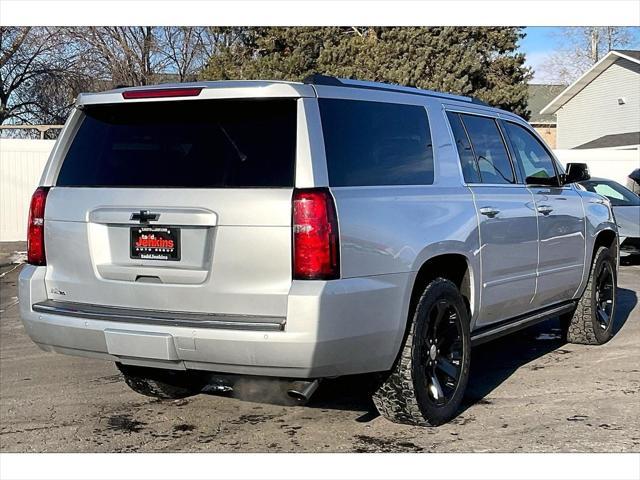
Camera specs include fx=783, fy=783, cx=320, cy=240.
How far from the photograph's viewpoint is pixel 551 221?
6188 mm

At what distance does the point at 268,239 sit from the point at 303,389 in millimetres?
836

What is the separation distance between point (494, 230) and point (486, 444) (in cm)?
149

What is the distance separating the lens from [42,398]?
19.2ft

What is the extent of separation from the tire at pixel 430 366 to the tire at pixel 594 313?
8.15 ft

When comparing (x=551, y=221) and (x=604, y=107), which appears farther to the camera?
(x=604, y=107)

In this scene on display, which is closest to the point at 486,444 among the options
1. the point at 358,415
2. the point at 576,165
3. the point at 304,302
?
the point at 358,415

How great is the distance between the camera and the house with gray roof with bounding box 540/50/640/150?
30.7 meters

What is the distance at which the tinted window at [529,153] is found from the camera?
6.14 meters

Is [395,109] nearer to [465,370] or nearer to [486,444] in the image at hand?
[465,370]

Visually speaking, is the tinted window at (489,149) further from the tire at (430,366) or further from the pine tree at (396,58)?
the pine tree at (396,58)

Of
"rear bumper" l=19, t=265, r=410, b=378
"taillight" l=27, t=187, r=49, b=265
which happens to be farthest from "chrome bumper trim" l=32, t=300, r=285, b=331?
"taillight" l=27, t=187, r=49, b=265

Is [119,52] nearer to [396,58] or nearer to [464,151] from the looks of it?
[396,58]

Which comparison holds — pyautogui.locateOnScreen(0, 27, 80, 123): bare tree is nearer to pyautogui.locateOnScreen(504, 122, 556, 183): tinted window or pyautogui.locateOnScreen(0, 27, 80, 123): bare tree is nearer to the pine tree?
the pine tree

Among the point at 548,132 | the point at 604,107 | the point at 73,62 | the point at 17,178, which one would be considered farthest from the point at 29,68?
the point at 548,132
